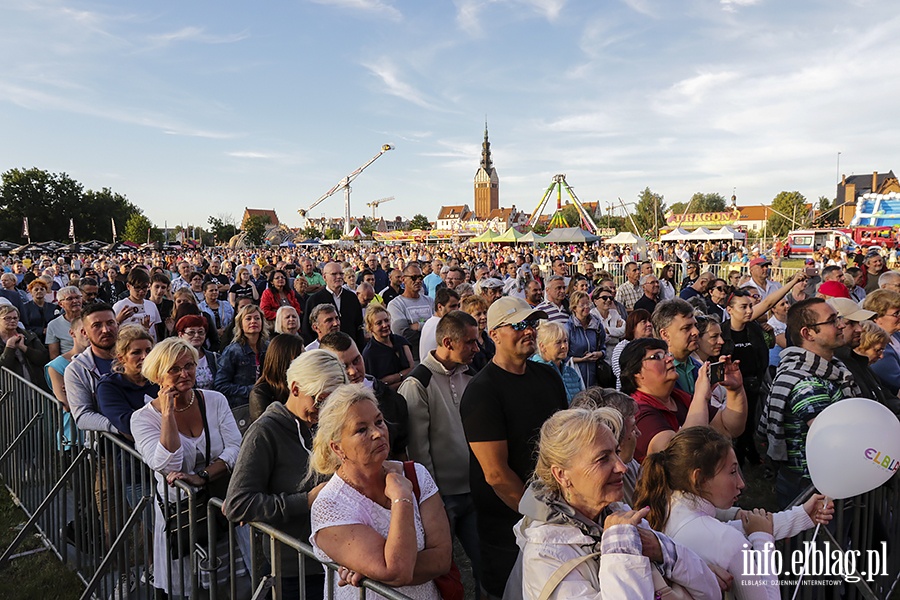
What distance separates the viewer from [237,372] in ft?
16.9

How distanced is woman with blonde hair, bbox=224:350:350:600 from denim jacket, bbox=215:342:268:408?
94.3 inches

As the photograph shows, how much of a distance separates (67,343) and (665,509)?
6.07 m

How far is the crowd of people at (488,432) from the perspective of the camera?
1981 millimetres

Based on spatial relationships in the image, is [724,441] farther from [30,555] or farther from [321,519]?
[30,555]

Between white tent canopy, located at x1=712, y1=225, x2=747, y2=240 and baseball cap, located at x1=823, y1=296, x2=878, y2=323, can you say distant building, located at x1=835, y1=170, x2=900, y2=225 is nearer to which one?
white tent canopy, located at x1=712, y1=225, x2=747, y2=240

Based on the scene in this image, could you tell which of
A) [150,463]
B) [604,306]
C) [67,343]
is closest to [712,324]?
[604,306]

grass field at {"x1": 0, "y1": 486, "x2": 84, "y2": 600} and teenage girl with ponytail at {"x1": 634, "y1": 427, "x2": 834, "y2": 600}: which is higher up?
teenage girl with ponytail at {"x1": 634, "y1": 427, "x2": 834, "y2": 600}

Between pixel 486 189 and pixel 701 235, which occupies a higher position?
pixel 486 189

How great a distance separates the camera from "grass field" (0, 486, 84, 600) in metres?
4.04

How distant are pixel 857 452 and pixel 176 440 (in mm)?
3307

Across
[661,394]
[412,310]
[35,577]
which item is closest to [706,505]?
[661,394]

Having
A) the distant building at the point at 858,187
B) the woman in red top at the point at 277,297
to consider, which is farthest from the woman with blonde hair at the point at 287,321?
the distant building at the point at 858,187

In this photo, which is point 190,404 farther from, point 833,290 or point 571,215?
point 571,215

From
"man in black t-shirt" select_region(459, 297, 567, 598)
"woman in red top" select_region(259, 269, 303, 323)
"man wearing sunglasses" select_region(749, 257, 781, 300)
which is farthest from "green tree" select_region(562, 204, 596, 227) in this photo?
"man in black t-shirt" select_region(459, 297, 567, 598)
